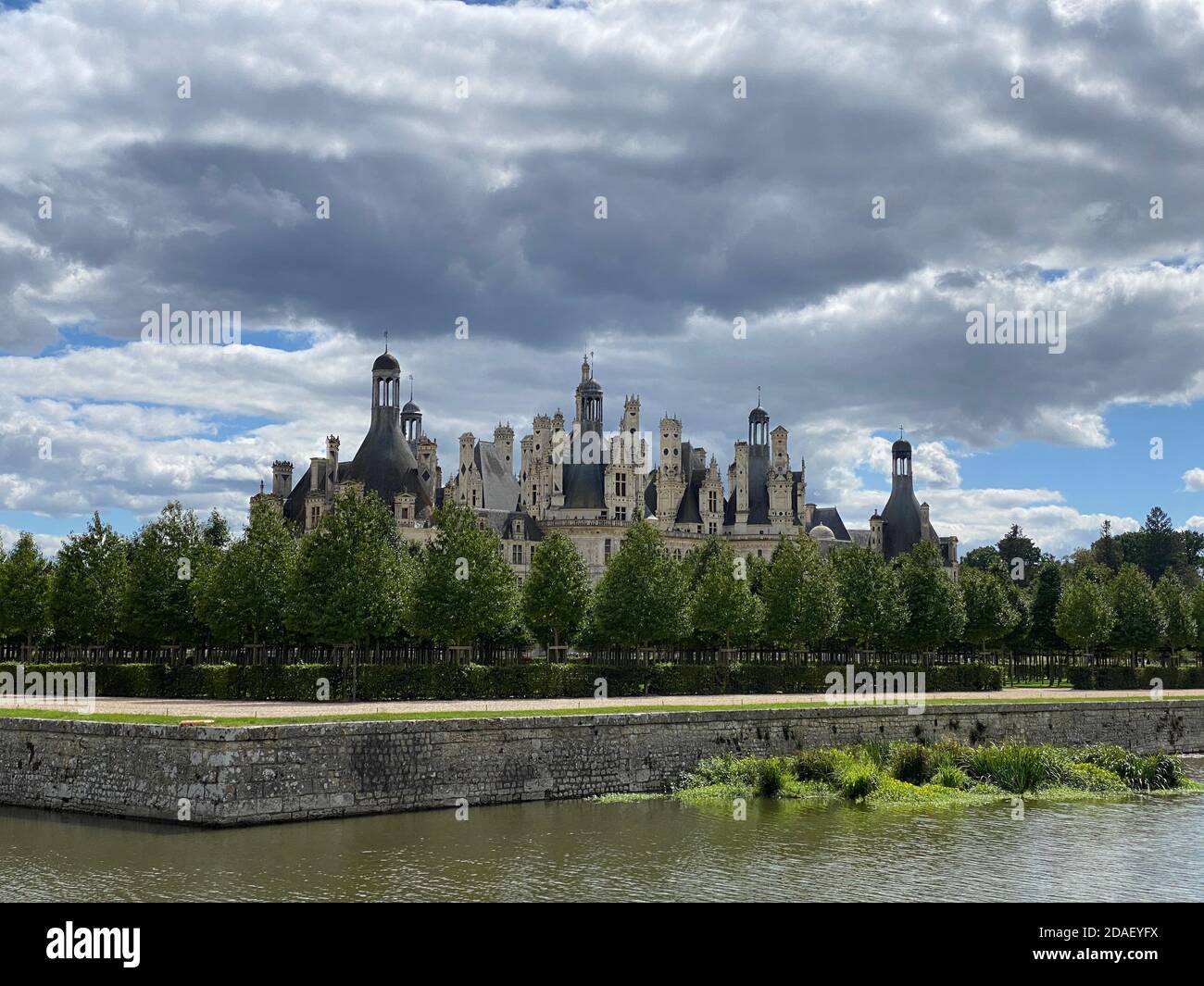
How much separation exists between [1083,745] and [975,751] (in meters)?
9.71

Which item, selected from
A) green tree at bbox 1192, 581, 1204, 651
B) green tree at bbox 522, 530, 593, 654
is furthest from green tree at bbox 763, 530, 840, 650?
green tree at bbox 1192, 581, 1204, 651

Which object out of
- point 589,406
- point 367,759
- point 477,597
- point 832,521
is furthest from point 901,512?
point 367,759

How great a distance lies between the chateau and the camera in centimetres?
11402

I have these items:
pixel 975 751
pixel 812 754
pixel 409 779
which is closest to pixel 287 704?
pixel 409 779

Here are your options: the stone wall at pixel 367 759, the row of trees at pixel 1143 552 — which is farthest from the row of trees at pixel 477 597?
the row of trees at pixel 1143 552

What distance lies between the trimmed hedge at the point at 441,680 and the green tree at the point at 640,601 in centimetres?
291

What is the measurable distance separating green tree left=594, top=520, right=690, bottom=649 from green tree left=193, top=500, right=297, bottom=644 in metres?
14.5

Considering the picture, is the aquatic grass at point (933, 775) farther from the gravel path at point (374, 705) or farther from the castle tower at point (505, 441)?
the castle tower at point (505, 441)

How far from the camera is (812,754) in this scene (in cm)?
3828

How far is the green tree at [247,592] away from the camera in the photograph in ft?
183

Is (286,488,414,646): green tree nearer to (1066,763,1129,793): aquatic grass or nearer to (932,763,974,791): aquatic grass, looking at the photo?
(932,763,974,791): aquatic grass

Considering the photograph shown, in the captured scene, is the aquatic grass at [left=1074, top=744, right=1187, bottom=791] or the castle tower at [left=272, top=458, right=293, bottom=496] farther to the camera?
the castle tower at [left=272, top=458, right=293, bottom=496]
